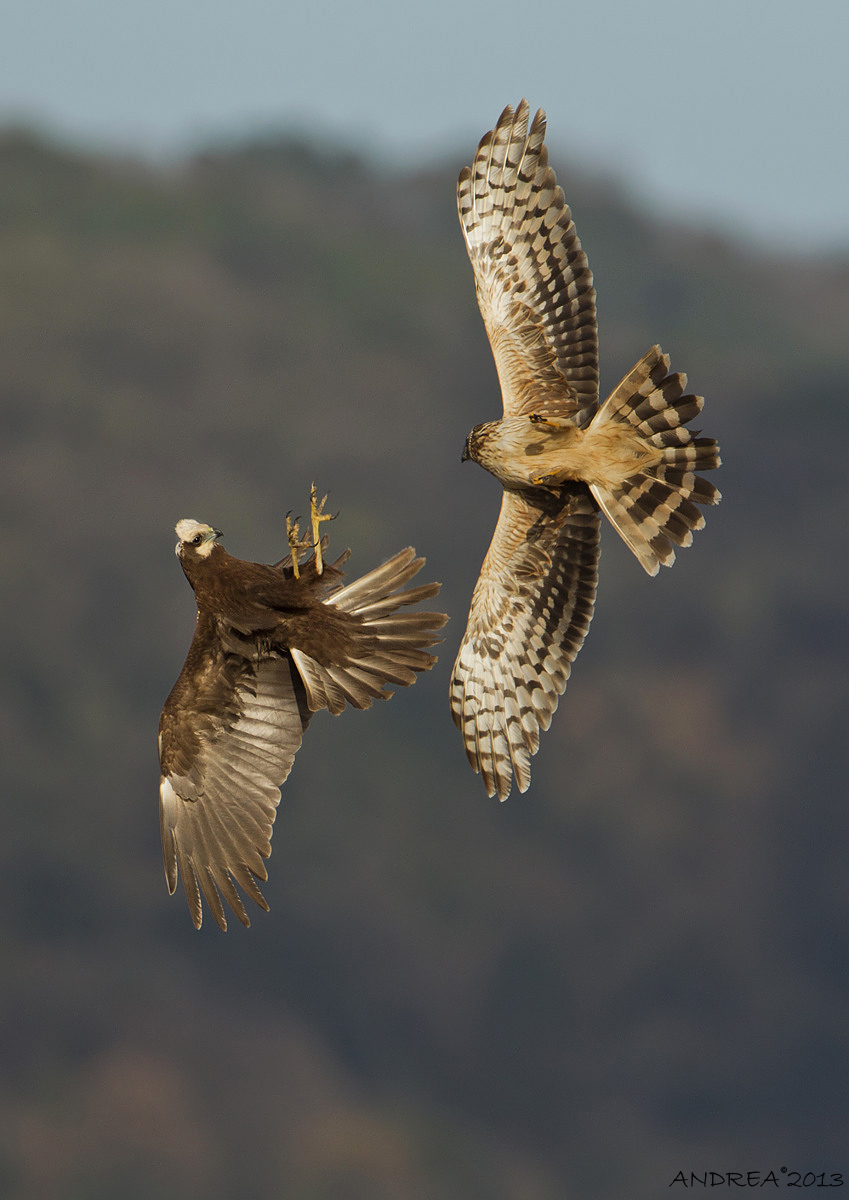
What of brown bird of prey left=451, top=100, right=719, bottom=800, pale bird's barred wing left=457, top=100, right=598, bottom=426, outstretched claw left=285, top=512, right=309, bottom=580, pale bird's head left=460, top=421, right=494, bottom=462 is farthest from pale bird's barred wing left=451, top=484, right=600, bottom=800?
outstretched claw left=285, top=512, right=309, bottom=580

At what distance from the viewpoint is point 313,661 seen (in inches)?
417

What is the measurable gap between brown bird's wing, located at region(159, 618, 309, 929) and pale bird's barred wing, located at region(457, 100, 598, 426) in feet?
8.19

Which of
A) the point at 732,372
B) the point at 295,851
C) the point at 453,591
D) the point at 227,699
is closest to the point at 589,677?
the point at 453,591

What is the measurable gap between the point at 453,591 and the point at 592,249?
131 feet

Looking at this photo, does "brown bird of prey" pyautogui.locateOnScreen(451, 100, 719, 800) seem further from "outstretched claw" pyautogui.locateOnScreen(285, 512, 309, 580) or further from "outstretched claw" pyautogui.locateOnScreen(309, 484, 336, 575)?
"outstretched claw" pyautogui.locateOnScreen(285, 512, 309, 580)

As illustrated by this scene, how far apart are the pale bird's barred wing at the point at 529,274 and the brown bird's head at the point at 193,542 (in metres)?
2.05

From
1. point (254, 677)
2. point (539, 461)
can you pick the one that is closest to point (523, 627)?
point (539, 461)

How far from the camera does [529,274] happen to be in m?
10.5

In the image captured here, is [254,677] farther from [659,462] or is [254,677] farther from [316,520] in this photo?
[659,462]

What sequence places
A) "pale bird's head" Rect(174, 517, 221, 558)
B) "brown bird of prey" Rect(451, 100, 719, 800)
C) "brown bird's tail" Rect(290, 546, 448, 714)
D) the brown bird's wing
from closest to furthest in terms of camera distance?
"brown bird of prey" Rect(451, 100, 719, 800) → "brown bird's tail" Rect(290, 546, 448, 714) → "pale bird's head" Rect(174, 517, 221, 558) → the brown bird's wing

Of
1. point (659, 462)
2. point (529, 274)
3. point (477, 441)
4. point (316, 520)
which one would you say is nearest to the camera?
point (659, 462)

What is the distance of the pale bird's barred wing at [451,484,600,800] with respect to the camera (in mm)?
10367

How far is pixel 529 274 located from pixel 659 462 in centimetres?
172

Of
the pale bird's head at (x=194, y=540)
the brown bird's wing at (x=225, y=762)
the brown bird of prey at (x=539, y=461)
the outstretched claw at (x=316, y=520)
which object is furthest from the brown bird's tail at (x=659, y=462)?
the brown bird's wing at (x=225, y=762)
